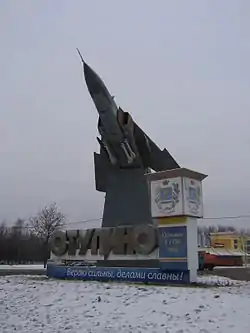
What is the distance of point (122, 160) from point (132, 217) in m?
3.14

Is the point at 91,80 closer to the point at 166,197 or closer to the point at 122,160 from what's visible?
the point at 122,160

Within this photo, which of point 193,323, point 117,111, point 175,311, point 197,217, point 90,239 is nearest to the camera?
point 193,323

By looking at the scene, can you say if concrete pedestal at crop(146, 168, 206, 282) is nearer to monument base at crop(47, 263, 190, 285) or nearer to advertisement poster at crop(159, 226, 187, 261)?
advertisement poster at crop(159, 226, 187, 261)

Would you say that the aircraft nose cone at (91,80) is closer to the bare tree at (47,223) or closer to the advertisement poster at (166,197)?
the advertisement poster at (166,197)

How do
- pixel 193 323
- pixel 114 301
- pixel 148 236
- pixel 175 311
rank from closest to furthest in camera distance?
pixel 193 323 → pixel 175 311 → pixel 114 301 → pixel 148 236

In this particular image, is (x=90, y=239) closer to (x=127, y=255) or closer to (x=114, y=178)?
(x=127, y=255)

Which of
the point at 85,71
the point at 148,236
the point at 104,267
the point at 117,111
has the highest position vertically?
the point at 85,71

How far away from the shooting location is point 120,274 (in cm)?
1809

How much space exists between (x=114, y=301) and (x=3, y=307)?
3.29 meters

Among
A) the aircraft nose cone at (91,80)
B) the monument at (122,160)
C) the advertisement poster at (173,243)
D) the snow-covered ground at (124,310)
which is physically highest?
the aircraft nose cone at (91,80)

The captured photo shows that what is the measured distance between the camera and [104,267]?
749 inches

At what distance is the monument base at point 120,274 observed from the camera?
651 inches

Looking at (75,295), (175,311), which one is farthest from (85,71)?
(175,311)

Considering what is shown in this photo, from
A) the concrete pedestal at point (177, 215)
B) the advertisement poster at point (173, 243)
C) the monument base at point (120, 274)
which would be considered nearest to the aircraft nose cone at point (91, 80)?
the concrete pedestal at point (177, 215)
